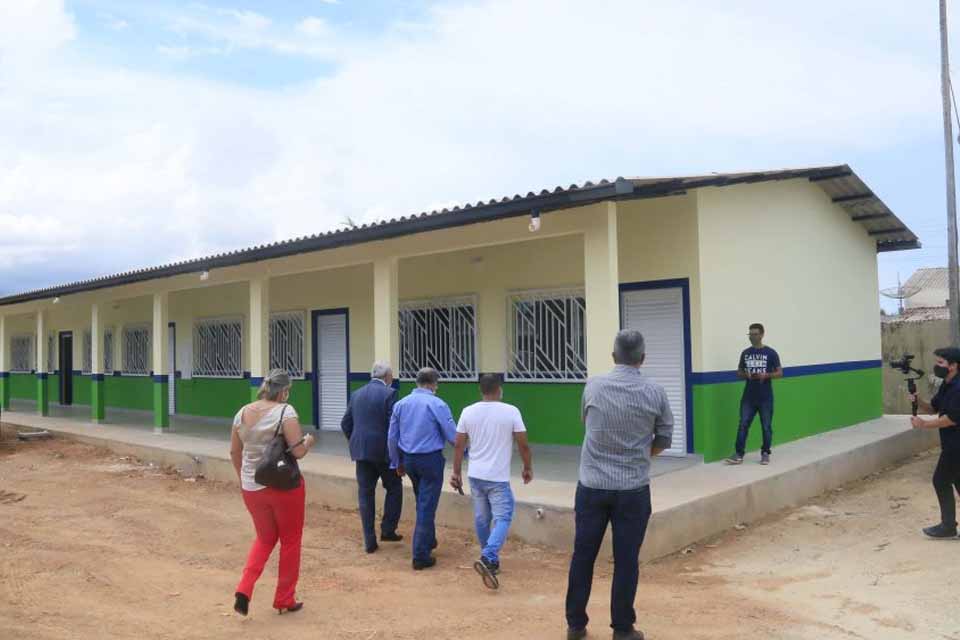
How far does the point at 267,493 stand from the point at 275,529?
27cm

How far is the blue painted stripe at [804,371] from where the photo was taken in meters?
9.13

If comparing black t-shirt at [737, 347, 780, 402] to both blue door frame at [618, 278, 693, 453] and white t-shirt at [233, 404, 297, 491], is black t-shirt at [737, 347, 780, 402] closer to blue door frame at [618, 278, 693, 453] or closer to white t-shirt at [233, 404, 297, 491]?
blue door frame at [618, 278, 693, 453]

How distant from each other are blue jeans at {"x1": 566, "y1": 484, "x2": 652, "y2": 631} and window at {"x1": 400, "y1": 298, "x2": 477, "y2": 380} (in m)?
6.88

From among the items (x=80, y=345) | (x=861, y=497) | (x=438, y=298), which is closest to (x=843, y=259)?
(x=861, y=497)

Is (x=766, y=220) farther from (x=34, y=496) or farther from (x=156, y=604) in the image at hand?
(x=34, y=496)

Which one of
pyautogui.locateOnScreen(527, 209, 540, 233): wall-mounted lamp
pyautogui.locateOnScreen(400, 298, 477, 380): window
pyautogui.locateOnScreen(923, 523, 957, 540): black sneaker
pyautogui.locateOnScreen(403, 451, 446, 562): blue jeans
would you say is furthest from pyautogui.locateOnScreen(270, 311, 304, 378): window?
pyautogui.locateOnScreen(923, 523, 957, 540): black sneaker

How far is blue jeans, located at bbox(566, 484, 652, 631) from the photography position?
14.9 ft

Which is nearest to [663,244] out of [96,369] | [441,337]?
[441,337]

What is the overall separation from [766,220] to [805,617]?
19.9ft

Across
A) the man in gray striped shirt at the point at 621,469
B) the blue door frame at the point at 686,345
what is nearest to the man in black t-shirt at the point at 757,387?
the blue door frame at the point at 686,345

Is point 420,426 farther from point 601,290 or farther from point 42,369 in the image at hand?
point 42,369

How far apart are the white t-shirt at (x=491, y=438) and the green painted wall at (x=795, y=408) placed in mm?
3691

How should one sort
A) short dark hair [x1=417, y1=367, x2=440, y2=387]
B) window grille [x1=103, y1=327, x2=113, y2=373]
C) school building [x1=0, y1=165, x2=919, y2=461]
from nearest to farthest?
1. short dark hair [x1=417, y1=367, x2=440, y2=387]
2. school building [x1=0, y1=165, x2=919, y2=461]
3. window grille [x1=103, y1=327, x2=113, y2=373]

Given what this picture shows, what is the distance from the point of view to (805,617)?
525 cm
